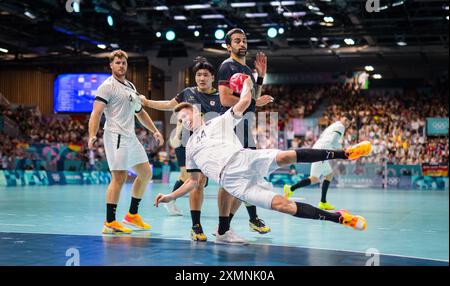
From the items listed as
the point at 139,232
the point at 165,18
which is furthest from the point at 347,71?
the point at 139,232

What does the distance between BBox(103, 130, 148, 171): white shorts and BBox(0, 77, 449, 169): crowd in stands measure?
48.7 feet

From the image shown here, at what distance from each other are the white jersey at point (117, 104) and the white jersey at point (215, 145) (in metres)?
1.48

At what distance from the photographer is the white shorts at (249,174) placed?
5129 mm

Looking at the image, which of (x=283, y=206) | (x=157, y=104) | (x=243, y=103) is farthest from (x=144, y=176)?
(x=283, y=206)

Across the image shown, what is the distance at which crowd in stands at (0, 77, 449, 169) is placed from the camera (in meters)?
24.3

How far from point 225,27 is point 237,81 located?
17.4 metres

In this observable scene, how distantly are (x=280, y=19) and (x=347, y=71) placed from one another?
11812 millimetres

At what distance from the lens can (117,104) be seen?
6.93 meters

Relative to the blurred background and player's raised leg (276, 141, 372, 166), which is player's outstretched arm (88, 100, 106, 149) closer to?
player's raised leg (276, 141, 372, 166)

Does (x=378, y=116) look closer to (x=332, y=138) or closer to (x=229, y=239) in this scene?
(x=332, y=138)

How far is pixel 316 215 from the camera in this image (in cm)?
495

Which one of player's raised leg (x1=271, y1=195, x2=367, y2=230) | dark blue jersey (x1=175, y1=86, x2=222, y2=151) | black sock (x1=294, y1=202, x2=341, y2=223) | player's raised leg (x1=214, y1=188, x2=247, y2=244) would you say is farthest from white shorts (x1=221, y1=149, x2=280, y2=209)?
dark blue jersey (x1=175, y1=86, x2=222, y2=151)
